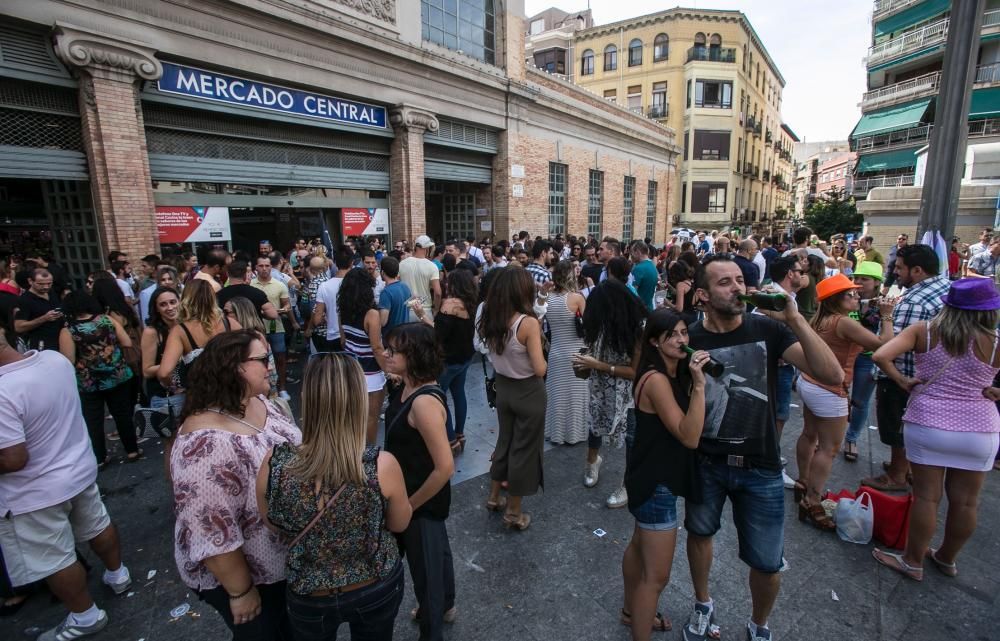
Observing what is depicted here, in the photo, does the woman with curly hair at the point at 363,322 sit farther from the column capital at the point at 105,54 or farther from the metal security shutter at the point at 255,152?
the metal security shutter at the point at 255,152

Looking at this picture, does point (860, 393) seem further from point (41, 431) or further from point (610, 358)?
point (41, 431)

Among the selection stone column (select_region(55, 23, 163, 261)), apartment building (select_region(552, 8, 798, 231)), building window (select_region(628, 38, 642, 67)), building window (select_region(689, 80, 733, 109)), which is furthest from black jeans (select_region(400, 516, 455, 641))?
building window (select_region(628, 38, 642, 67))

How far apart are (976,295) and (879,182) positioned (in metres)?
34.4

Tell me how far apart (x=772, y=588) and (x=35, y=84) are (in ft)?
36.5

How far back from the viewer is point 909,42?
27.2 meters

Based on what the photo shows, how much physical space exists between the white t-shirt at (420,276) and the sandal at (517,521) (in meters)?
3.51

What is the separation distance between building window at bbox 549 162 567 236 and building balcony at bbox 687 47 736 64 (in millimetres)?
24413

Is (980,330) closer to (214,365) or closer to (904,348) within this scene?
(904,348)

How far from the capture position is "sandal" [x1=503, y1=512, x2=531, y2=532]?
3553mm

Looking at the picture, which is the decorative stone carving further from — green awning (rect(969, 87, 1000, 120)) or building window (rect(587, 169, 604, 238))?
green awning (rect(969, 87, 1000, 120))

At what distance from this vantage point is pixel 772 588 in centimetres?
240

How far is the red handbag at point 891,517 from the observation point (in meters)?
3.24

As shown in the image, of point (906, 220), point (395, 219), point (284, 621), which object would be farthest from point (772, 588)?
point (906, 220)

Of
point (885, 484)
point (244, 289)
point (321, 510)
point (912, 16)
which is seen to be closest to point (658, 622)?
point (321, 510)
